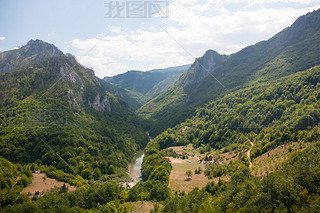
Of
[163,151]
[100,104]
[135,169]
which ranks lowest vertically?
[135,169]

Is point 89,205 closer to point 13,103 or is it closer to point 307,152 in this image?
point 307,152

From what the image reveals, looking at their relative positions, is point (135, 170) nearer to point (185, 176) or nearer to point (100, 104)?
point (185, 176)

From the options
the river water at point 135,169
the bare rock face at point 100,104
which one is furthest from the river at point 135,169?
the bare rock face at point 100,104

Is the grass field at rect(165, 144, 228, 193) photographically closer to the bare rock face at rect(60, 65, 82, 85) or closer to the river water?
the river water

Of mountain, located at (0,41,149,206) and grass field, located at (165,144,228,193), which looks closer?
grass field, located at (165,144,228,193)

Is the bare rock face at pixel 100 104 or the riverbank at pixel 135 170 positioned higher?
the bare rock face at pixel 100 104

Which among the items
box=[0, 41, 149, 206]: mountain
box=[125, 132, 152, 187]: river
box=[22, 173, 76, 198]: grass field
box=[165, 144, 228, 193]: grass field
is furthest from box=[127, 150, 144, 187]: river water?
box=[22, 173, 76, 198]: grass field

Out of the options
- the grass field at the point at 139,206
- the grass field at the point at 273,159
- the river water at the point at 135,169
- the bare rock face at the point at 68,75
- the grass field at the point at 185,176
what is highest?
the bare rock face at the point at 68,75

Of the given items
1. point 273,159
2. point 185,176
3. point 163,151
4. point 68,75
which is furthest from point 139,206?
point 68,75

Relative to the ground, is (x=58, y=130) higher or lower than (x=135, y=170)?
higher

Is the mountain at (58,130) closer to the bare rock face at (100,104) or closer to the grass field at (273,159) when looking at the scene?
the bare rock face at (100,104)
